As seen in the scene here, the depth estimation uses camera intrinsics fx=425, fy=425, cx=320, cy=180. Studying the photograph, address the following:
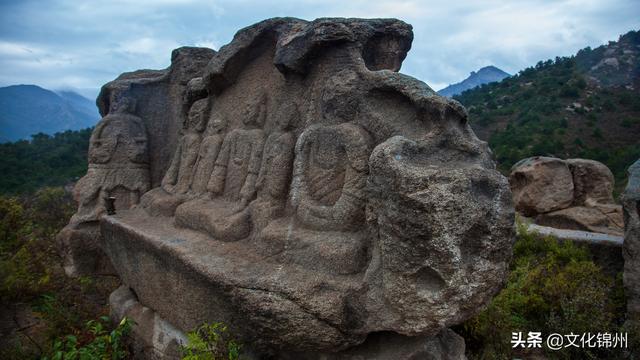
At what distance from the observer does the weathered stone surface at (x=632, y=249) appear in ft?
15.6

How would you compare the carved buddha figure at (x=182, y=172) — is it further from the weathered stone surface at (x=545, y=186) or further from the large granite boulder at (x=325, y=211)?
the weathered stone surface at (x=545, y=186)

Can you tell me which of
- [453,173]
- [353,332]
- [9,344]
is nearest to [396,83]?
[453,173]

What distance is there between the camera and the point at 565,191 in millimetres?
9539

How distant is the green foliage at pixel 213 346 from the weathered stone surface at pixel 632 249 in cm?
435

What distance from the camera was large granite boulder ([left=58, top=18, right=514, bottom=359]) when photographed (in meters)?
2.47

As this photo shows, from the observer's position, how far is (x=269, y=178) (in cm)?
385

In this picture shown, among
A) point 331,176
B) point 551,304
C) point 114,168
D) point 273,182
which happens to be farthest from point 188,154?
point 551,304

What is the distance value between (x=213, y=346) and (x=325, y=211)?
1.31 meters

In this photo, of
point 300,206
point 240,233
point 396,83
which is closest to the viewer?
point 396,83

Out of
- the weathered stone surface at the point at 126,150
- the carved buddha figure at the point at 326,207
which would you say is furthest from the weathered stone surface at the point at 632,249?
the weathered stone surface at the point at 126,150

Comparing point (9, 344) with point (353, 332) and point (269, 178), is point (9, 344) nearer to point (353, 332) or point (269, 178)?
point (269, 178)

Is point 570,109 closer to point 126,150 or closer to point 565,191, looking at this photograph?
point 565,191

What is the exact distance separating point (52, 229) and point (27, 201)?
4397 millimetres

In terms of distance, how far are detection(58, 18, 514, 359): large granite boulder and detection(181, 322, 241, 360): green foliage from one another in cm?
13
